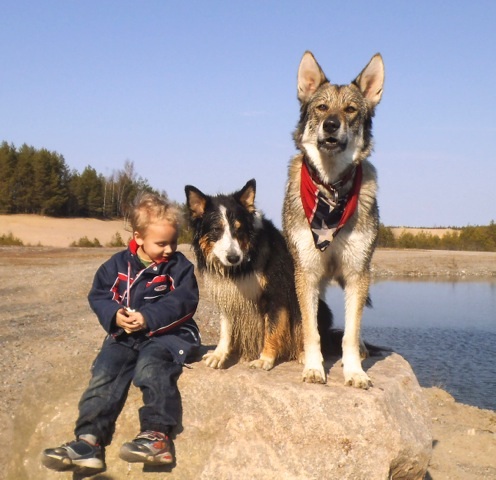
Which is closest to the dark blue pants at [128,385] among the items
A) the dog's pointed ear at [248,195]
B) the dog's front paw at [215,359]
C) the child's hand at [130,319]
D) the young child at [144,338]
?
the young child at [144,338]

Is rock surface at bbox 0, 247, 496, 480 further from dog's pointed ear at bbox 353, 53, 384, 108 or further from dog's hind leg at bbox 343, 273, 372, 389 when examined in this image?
dog's pointed ear at bbox 353, 53, 384, 108

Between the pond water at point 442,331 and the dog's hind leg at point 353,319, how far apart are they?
256 inches

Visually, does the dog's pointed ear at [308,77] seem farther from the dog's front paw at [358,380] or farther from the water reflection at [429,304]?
the water reflection at [429,304]

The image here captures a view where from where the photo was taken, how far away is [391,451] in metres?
4.20

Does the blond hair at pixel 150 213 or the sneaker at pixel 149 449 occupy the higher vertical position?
the blond hair at pixel 150 213

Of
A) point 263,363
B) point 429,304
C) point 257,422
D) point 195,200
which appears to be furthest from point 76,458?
point 429,304

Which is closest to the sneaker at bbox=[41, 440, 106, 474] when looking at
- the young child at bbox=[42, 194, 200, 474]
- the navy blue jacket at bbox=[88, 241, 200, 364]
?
the young child at bbox=[42, 194, 200, 474]

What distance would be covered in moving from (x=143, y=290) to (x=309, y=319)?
1.42 metres

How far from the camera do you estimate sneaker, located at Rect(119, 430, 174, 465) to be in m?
3.94

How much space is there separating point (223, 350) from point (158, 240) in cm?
122

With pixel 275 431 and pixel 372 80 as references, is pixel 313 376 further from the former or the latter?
pixel 372 80

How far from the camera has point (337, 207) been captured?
15.6ft

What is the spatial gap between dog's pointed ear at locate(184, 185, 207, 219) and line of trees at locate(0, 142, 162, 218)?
3916 centimetres

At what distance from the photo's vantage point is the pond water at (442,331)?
37.5 feet
